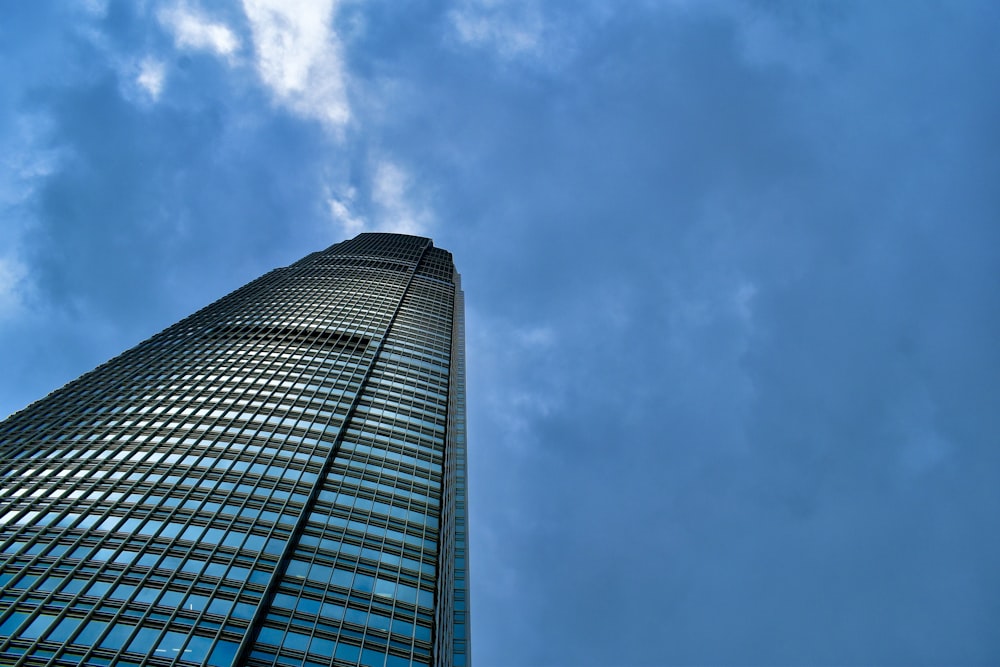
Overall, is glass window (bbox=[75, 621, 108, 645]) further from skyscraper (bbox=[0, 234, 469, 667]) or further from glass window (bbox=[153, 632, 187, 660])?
glass window (bbox=[153, 632, 187, 660])

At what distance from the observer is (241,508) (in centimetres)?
4353

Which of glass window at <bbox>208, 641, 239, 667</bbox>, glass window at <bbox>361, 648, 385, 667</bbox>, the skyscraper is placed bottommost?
glass window at <bbox>208, 641, 239, 667</bbox>

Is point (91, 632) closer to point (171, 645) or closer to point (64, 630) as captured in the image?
point (64, 630)

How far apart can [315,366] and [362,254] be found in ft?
225


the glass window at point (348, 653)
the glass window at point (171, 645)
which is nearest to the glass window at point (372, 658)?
the glass window at point (348, 653)

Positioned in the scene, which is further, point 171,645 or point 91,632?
point 91,632

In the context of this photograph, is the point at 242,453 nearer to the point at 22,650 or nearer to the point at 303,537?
the point at 303,537

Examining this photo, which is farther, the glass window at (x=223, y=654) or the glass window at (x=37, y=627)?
the glass window at (x=37, y=627)

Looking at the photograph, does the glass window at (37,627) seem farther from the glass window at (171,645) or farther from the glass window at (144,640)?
the glass window at (171,645)

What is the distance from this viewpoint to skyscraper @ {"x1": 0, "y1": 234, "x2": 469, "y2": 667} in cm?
3344

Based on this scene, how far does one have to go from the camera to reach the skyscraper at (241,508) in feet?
110

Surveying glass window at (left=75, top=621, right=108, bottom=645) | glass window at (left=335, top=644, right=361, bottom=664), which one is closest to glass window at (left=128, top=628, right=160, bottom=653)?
glass window at (left=75, top=621, right=108, bottom=645)

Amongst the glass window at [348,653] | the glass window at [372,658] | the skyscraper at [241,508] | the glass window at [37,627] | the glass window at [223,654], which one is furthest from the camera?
the glass window at [372,658]

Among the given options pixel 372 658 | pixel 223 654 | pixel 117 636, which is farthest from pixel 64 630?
pixel 372 658
